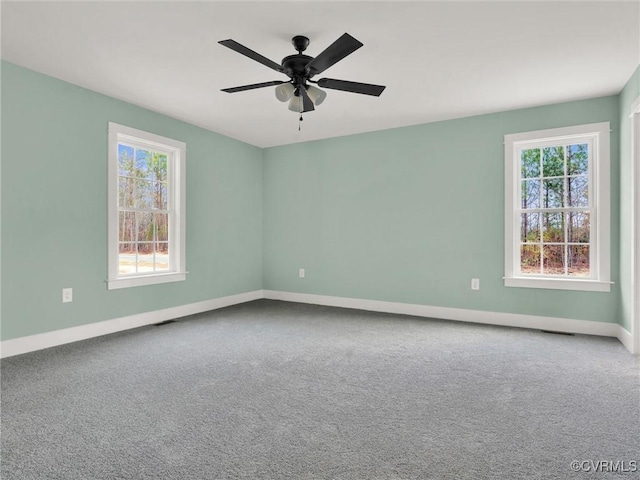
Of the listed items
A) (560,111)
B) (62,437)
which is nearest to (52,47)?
(62,437)

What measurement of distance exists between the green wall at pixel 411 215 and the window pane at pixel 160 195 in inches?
71.5

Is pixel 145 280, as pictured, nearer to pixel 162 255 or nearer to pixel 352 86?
pixel 162 255

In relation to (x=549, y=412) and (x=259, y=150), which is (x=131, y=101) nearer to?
(x=259, y=150)

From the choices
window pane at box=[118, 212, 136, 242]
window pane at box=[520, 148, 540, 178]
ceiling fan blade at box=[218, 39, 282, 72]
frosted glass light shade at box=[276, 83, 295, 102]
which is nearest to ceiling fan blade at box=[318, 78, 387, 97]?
frosted glass light shade at box=[276, 83, 295, 102]

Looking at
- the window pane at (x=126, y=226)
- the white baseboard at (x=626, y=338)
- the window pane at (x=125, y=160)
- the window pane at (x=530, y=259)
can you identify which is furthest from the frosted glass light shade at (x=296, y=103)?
the white baseboard at (x=626, y=338)

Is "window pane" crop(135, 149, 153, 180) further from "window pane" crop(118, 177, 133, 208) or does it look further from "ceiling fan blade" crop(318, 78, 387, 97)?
"ceiling fan blade" crop(318, 78, 387, 97)

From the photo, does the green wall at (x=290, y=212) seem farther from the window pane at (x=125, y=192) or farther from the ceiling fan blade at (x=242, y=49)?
the ceiling fan blade at (x=242, y=49)

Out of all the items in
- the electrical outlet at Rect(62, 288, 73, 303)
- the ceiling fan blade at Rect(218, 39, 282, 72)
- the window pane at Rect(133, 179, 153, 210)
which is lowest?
the electrical outlet at Rect(62, 288, 73, 303)

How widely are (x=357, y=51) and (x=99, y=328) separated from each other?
360cm

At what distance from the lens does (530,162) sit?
4.28m

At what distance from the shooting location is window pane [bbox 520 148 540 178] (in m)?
4.24

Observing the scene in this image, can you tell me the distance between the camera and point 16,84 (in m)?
3.13

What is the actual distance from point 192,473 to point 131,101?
378 centimetres

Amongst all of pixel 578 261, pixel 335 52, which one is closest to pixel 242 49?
pixel 335 52
